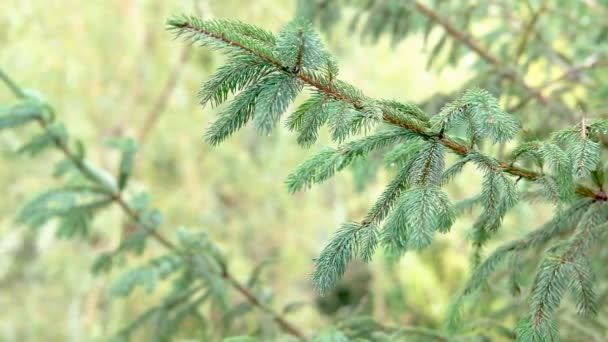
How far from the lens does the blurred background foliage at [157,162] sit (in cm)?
344

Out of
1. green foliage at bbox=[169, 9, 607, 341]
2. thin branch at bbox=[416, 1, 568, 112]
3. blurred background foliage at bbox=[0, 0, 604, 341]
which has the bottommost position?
green foliage at bbox=[169, 9, 607, 341]

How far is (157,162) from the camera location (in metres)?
3.97

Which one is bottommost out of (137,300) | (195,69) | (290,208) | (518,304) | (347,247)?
(518,304)

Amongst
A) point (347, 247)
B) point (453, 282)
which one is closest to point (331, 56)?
point (347, 247)

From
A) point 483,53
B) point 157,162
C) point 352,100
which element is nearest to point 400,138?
point 352,100

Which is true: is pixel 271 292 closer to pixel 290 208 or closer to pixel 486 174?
pixel 486 174

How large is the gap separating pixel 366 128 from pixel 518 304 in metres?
0.96

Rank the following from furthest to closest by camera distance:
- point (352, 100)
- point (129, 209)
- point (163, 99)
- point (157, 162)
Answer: point (157, 162) → point (163, 99) → point (129, 209) → point (352, 100)

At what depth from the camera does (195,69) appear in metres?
3.81

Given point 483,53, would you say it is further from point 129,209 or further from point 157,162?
point 157,162

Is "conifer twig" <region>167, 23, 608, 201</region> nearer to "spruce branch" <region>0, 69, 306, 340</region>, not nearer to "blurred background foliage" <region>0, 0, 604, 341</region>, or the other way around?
"spruce branch" <region>0, 69, 306, 340</region>

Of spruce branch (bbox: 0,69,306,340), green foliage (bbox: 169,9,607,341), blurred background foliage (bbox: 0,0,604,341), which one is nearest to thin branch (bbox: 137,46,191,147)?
blurred background foliage (bbox: 0,0,604,341)

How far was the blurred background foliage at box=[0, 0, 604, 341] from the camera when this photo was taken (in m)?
3.44

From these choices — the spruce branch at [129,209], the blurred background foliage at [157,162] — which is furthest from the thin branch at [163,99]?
the spruce branch at [129,209]
